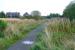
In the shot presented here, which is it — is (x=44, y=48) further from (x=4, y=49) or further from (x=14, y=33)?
(x=14, y=33)

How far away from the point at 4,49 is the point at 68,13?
977 inches

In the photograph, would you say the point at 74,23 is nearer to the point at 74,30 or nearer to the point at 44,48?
the point at 74,30

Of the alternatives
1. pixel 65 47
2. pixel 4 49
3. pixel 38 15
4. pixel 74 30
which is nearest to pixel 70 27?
pixel 74 30

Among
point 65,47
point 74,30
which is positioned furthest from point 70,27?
point 65,47

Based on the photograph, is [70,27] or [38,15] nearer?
[70,27]

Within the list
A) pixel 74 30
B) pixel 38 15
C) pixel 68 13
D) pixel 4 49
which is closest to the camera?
pixel 4 49

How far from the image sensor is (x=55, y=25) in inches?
971

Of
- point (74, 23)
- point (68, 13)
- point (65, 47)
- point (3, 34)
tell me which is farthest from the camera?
point (68, 13)

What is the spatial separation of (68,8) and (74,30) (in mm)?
15026

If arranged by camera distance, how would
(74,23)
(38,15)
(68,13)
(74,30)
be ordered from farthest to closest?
1. (38,15)
2. (68,13)
3. (74,23)
4. (74,30)

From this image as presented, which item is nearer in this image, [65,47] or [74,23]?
[65,47]

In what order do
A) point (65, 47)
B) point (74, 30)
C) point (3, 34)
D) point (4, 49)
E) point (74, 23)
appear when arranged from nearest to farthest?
point (65, 47)
point (4, 49)
point (3, 34)
point (74, 30)
point (74, 23)

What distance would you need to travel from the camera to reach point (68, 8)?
126 ft

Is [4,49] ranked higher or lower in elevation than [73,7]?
lower
